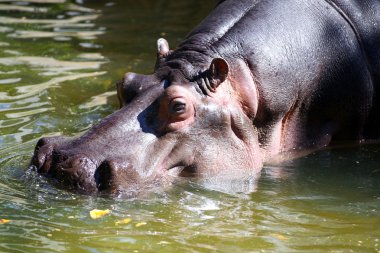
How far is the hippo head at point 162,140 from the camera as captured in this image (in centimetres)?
652

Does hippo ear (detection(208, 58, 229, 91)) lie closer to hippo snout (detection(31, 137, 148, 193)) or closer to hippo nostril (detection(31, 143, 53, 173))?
hippo snout (detection(31, 137, 148, 193))

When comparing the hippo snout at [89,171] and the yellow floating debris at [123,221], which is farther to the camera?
the hippo snout at [89,171]

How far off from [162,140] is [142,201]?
603 millimetres

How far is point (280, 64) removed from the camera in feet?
24.9

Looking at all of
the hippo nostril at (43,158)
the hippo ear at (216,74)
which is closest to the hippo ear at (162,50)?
the hippo ear at (216,74)

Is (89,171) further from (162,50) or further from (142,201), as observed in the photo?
(162,50)

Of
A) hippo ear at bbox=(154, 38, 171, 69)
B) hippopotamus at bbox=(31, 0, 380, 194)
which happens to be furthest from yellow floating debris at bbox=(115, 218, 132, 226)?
hippo ear at bbox=(154, 38, 171, 69)

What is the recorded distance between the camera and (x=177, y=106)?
6.90 metres

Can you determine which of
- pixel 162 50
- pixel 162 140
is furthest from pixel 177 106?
pixel 162 50

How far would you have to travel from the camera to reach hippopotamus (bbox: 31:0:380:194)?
6.68m

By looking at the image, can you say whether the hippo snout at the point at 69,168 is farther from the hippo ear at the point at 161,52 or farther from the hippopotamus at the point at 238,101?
the hippo ear at the point at 161,52

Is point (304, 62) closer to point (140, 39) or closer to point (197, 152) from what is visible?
point (197, 152)

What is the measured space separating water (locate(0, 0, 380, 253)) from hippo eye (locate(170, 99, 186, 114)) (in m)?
0.56

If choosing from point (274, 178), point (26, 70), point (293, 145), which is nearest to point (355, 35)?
point (293, 145)
